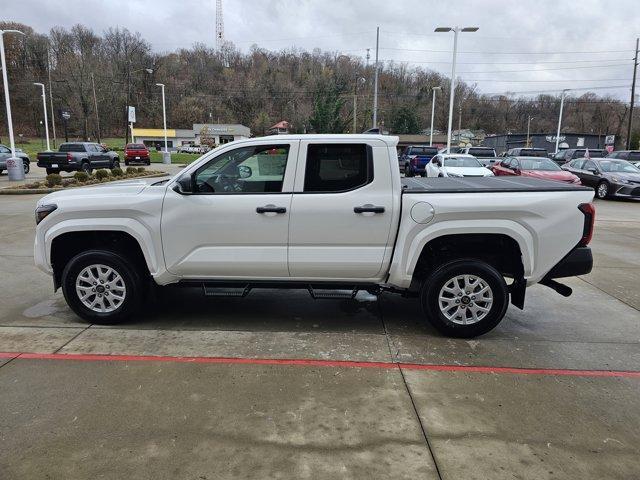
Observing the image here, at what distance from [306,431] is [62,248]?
133 inches

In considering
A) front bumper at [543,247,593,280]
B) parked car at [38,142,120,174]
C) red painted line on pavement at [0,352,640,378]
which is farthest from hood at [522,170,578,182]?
parked car at [38,142,120,174]

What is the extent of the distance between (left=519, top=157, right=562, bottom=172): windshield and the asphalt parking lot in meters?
14.0

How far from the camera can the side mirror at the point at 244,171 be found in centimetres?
460

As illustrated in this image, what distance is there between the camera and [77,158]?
2612 centimetres

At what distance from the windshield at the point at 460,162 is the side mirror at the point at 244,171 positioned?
15710 mm

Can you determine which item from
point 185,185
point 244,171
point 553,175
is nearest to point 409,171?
point 553,175

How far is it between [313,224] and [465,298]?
1588 millimetres

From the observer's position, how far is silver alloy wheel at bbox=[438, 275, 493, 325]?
450 centimetres

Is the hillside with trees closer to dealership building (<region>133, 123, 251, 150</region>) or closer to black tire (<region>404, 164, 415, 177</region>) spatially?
dealership building (<region>133, 123, 251, 150</region>)

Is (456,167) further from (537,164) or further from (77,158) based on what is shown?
(77,158)

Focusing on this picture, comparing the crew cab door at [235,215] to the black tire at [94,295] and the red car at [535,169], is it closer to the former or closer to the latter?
the black tire at [94,295]

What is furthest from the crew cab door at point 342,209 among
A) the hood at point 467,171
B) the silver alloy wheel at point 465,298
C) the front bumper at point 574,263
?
the hood at point 467,171

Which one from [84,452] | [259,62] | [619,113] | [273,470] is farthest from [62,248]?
[619,113]

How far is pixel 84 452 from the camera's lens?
2.83 metres
